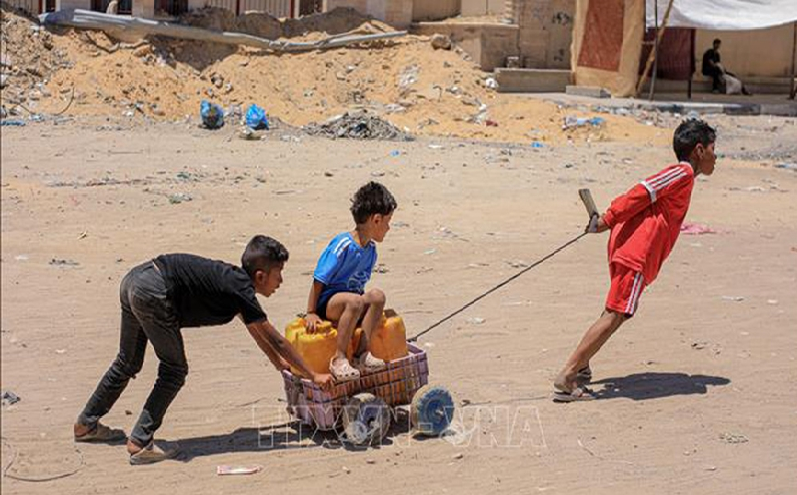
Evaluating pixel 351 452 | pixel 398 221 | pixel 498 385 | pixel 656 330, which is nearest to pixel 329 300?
pixel 351 452

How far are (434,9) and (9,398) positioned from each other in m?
21.7

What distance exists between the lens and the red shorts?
595cm

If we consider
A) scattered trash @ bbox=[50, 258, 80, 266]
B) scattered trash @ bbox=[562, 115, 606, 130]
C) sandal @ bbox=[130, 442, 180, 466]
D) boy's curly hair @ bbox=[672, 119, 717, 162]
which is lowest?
sandal @ bbox=[130, 442, 180, 466]

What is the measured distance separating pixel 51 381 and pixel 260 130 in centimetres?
1087

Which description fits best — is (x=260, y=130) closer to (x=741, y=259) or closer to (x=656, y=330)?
(x=741, y=259)

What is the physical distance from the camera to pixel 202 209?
10523 mm

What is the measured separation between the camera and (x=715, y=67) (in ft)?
79.9

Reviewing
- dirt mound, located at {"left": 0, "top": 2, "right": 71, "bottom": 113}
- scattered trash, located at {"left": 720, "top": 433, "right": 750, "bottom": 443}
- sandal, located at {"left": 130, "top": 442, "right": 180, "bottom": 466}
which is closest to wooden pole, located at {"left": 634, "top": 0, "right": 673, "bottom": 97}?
dirt mound, located at {"left": 0, "top": 2, "right": 71, "bottom": 113}

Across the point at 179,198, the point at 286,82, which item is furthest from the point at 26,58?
the point at 179,198

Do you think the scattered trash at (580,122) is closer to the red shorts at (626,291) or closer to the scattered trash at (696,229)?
the scattered trash at (696,229)

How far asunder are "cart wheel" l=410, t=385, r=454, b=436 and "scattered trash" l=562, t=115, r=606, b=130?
14328 mm

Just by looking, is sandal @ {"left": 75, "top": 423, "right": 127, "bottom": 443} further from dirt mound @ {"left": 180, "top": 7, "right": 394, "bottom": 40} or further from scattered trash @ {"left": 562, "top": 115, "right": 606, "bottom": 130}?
dirt mound @ {"left": 180, "top": 7, "right": 394, "bottom": 40}

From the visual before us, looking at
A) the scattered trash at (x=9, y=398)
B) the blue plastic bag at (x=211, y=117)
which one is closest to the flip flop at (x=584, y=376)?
the scattered trash at (x=9, y=398)

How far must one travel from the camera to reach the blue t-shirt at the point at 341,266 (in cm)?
520
